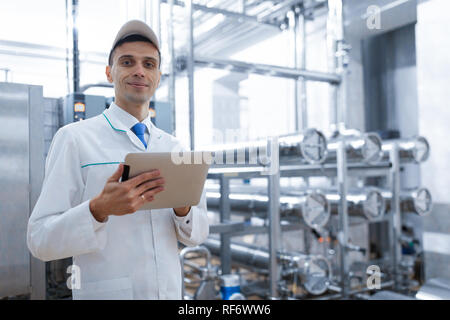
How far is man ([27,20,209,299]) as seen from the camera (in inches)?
34.9

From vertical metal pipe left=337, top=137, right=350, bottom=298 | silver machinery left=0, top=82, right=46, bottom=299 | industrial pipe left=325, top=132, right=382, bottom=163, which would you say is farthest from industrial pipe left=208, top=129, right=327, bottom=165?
silver machinery left=0, top=82, right=46, bottom=299

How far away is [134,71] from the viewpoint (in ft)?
3.40

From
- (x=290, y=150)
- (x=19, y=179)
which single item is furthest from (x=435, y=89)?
(x=19, y=179)

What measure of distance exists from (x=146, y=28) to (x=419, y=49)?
316 cm

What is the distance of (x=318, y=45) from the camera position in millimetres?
4301

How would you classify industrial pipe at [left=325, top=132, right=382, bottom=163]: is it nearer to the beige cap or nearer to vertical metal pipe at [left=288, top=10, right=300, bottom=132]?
vertical metal pipe at [left=288, top=10, right=300, bottom=132]

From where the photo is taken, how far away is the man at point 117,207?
0.89 metres

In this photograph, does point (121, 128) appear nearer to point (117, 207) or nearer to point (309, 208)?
point (117, 207)

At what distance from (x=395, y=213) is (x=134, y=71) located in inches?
105

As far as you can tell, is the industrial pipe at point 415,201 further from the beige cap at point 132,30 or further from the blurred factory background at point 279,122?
the beige cap at point 132,30

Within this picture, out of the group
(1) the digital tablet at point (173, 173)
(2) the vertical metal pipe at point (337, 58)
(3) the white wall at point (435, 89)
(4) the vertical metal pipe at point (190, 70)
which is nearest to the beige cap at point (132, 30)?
(1) the digital tablet at point (173, 173)

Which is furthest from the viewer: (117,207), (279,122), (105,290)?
(279,122)

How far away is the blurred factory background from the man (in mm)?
810
